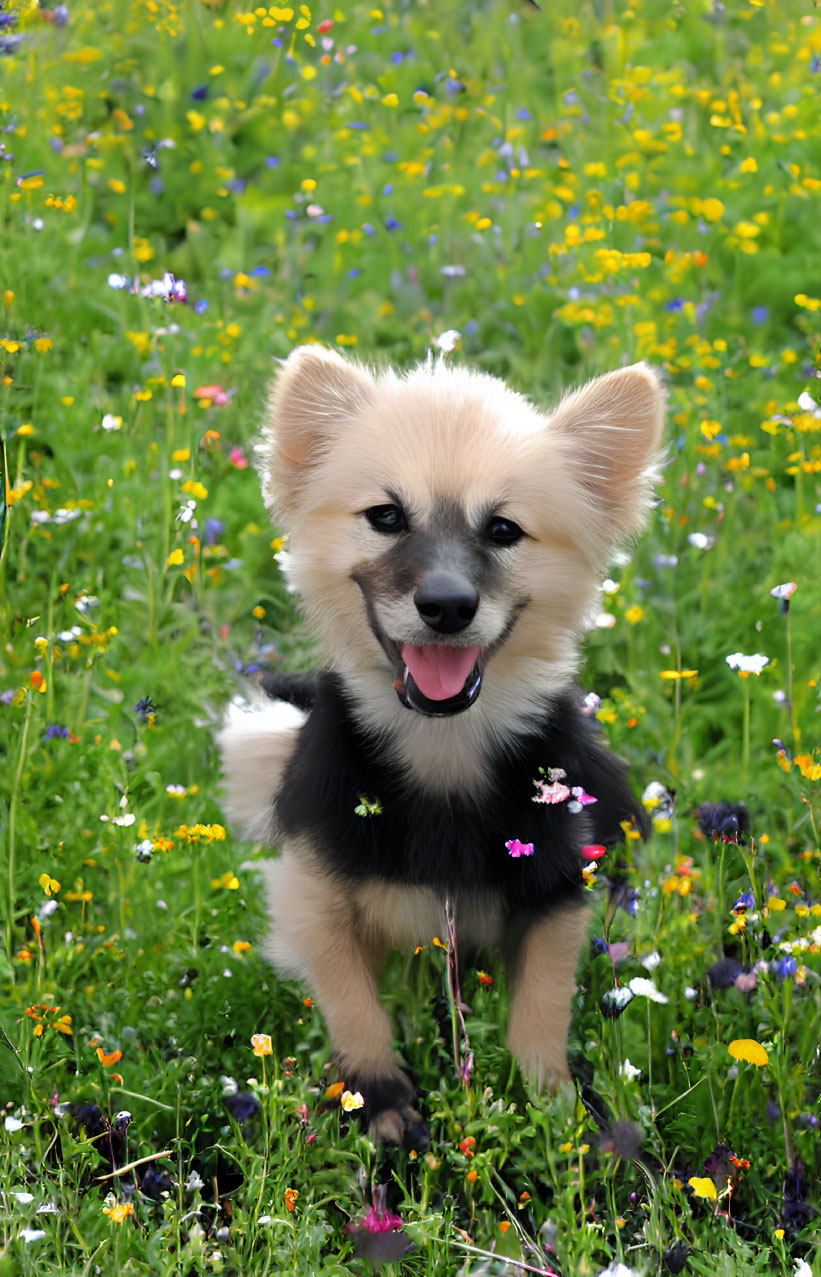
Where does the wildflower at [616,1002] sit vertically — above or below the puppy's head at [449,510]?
below

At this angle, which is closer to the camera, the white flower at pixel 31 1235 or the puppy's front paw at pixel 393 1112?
the white flower at pixel 31 1235

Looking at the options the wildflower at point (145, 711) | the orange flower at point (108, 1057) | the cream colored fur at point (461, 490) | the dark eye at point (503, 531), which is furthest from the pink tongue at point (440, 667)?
the wildflower at point (145, 711)

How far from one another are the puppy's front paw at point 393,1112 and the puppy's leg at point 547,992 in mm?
262

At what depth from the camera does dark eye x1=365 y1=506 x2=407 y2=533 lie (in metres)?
2.80

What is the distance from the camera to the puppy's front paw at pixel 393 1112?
2654 millimetres

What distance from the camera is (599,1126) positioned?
2.62m

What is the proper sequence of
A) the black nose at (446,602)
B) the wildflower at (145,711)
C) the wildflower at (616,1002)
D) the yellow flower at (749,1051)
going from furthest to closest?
the wildflower at (145,711) → the black nose at (446,602) → the wildflower at (616,1002) → the yellow flower at (749,1051)

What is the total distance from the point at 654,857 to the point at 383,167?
174 inches

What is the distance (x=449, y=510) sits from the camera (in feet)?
9.00

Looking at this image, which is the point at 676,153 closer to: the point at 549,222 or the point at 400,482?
the point at 549,222

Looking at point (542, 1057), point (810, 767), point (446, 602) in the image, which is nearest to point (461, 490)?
point (446, 602)

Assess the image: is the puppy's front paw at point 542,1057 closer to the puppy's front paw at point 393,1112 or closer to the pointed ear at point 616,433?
the puppy's front paw at point 393,1112

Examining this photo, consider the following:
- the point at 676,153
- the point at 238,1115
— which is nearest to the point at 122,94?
the point at 676,153

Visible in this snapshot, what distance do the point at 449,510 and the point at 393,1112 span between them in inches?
53.1
